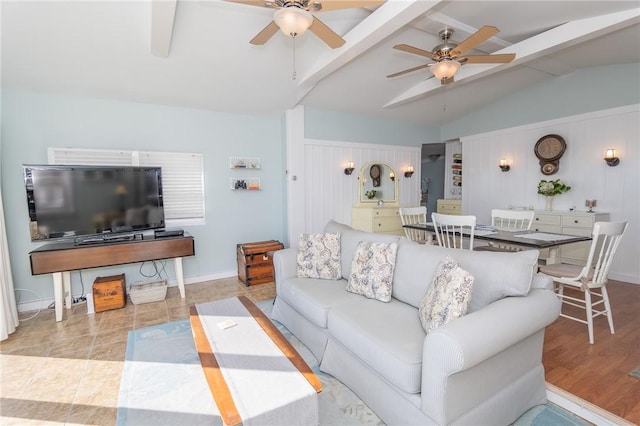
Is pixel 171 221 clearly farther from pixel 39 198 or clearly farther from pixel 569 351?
pixel 569 351

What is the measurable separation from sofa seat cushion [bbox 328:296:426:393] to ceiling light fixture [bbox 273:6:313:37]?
76.9 inches

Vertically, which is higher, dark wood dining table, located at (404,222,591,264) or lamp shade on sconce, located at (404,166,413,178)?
lamp shade on sconce, located at (404,166,413,178)

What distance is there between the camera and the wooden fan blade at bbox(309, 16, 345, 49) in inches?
83.8

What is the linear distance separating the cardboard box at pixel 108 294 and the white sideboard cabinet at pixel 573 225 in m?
5.50

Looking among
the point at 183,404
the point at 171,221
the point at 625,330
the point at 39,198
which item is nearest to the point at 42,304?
the point at 39,198

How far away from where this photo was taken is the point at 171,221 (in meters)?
4.01

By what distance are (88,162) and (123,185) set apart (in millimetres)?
564

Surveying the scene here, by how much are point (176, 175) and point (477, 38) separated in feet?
12.2

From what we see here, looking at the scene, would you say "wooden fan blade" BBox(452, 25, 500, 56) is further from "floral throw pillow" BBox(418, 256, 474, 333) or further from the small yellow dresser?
the small yellow dresser

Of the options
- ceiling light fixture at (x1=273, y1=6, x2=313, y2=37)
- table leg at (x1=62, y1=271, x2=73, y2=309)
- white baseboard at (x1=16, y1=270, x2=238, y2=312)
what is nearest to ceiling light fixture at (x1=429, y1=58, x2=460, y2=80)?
ceiling light fixture at (x1=273, y1=6, x2=313, y2=37)

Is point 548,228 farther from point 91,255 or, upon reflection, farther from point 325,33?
point 91,255

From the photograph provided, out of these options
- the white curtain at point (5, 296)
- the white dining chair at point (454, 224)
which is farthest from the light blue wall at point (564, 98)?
the white curtain at point (5, 296)

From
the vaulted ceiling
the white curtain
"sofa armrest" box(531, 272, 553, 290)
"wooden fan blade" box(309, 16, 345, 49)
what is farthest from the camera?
the white curtain

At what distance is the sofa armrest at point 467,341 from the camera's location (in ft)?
4.21
